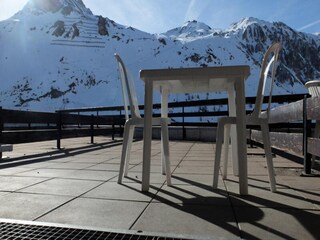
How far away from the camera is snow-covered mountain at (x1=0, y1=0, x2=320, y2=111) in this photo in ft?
191

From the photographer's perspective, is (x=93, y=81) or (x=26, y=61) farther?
(x=26, y=61)

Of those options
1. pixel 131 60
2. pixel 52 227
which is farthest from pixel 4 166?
pixel 131 60

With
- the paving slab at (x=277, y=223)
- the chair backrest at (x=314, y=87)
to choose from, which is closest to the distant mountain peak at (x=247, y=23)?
the chair backrest at (x=314, y=87)

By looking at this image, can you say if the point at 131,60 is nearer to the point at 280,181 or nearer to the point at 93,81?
the point at 93,81

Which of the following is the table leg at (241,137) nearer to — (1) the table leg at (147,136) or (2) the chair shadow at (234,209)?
(2) the chair shadow at (234,209)

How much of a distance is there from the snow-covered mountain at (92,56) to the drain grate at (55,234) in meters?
43.0

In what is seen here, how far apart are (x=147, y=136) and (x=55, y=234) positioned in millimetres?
1120

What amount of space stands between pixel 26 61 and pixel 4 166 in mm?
70649

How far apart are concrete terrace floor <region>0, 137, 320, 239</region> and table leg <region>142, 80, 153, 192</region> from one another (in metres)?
0.10

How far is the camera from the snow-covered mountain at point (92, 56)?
58094 millimetres

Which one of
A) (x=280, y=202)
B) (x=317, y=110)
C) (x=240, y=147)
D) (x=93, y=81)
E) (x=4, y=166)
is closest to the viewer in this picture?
(x=280, y=202)

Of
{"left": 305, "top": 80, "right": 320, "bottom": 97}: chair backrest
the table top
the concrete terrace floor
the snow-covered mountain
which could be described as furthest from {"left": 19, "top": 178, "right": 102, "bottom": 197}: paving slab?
the snow-covered mountain

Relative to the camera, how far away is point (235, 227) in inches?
64.1

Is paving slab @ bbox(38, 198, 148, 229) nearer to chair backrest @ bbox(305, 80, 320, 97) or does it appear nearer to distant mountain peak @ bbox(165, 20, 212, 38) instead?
chair backrest @ bbox(305, 80, 320, 97)
